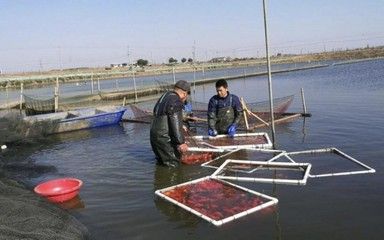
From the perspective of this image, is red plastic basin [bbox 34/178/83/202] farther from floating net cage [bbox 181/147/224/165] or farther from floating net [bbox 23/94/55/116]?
floating net [bbox 23/94/55/116]

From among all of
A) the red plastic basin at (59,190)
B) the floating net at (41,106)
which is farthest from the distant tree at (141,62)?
the red plastic basin at (59,190)

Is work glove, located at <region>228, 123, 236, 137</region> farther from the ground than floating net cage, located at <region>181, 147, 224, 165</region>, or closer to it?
farther from the ground

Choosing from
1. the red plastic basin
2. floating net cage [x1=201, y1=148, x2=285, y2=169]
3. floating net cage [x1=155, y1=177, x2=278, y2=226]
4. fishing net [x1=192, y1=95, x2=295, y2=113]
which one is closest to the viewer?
floating net cage [x1=155, y1=177, x2=278, y2=226]

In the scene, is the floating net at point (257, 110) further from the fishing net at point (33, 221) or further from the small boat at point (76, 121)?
the fishing net at point (33, 221)

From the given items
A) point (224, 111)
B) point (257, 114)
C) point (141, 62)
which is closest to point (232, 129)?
point (224, 111)

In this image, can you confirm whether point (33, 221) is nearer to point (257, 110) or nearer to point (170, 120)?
point (170, 120)

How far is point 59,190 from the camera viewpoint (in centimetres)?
737

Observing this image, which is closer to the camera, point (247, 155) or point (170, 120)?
point (170, 120)

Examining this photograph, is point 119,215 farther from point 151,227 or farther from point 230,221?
point 230,221

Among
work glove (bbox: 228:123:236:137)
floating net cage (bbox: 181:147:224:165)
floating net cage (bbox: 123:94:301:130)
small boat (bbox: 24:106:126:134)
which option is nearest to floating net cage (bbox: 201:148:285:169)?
floating net cage (bbox: 181:147:224:165)

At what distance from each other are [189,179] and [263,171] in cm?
144

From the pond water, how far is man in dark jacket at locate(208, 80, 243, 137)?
1573 mm

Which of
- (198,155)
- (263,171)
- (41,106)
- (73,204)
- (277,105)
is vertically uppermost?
(41,106)

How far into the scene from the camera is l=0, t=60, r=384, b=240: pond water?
562cm
